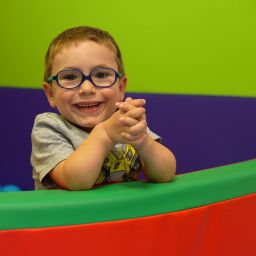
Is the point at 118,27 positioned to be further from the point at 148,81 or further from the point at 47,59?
the point at 47,59

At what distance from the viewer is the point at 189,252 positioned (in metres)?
0.54

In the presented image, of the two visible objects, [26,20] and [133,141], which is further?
[26,20]

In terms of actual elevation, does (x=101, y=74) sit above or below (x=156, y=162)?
above

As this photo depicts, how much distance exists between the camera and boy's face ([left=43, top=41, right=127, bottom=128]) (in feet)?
2.30

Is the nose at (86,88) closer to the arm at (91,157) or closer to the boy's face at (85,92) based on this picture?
the boy's face at (85,92)


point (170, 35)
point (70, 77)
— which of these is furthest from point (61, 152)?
point (170, 35)

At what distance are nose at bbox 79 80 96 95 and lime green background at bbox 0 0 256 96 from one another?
2.03 ft

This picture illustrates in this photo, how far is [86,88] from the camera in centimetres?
69

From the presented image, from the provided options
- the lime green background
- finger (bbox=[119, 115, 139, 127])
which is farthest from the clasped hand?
the lime green background

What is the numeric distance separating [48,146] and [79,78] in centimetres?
12

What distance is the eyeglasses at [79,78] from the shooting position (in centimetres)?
70

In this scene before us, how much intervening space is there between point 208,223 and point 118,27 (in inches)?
34.0

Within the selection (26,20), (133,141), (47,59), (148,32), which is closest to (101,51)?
(47,59)

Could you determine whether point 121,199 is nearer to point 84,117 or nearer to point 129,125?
point 129,125
